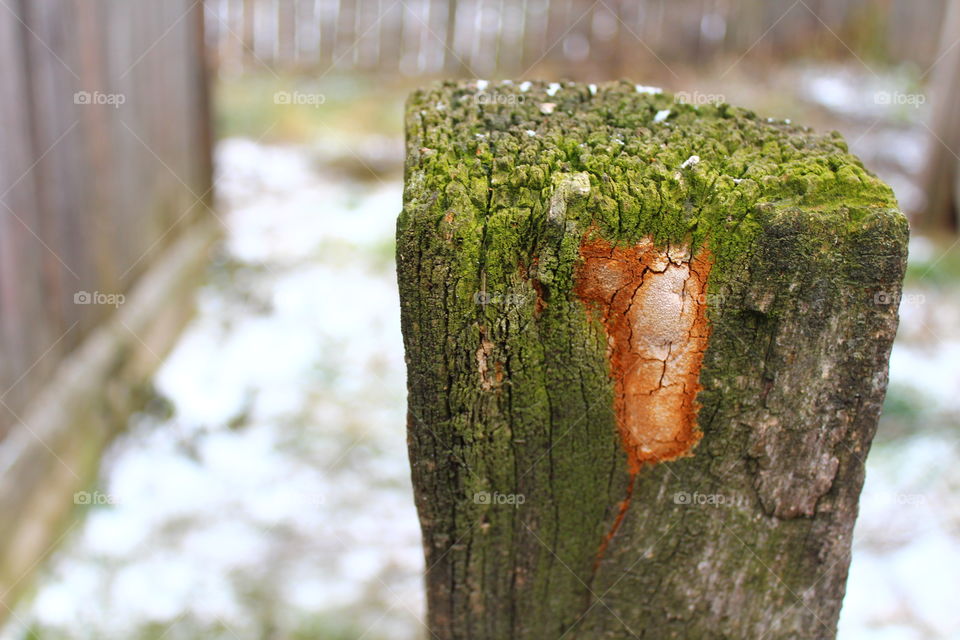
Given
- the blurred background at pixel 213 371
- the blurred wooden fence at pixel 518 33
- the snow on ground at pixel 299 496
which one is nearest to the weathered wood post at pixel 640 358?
the blurred background at pixel 213 371

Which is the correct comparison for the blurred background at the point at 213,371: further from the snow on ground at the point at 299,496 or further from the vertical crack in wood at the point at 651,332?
the vertical crack in wood at the point at 651,332

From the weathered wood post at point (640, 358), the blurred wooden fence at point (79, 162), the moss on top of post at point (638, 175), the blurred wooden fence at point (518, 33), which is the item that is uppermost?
the blurred wooden fence at point (518, 33)

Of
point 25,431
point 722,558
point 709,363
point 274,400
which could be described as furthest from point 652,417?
point 274,400

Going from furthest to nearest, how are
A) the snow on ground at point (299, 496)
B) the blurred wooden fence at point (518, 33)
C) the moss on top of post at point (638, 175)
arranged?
the blurred wooden fence at point (518, 33)
the snow on ground at point (299, 496)
the moss on top of post at point (638, 175)

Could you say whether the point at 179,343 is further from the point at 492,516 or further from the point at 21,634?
the point at 492,516

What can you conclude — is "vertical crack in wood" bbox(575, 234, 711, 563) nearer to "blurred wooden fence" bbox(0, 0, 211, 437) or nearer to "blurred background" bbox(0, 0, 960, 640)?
"blurred background" bbox(0, 0, 960, 640)

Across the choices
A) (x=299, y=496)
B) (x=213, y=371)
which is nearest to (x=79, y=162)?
(x=213, y=371)
